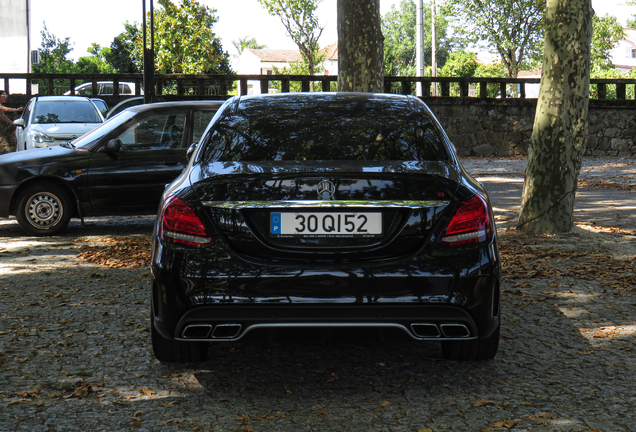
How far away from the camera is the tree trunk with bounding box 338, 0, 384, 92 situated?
11438mm

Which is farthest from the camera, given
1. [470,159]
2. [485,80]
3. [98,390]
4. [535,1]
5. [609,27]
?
[609,27]

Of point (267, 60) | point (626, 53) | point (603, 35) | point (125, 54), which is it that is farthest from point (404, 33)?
point (125, 54)

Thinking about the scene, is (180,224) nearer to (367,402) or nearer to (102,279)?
(367,402)

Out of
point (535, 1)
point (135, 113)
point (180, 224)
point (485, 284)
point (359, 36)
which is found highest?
point (535, 1)

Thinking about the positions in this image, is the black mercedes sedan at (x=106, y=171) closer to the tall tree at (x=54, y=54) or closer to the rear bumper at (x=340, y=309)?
the rear bumper at (x=340, y=309)

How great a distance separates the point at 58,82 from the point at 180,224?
2414 cm

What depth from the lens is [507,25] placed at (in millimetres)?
48219

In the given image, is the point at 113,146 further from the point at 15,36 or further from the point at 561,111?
the point at 15,36

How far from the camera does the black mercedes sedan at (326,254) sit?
353 cm

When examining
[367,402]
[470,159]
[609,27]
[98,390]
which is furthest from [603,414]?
[609,27]

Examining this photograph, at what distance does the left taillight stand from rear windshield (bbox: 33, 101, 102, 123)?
14369 millimetres

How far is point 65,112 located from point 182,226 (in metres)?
15.1

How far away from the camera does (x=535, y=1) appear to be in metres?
46.9

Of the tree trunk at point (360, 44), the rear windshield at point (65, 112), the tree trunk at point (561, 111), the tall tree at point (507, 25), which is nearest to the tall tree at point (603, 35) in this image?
the tall tree at point (507, 25)
